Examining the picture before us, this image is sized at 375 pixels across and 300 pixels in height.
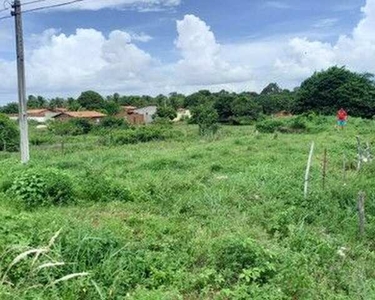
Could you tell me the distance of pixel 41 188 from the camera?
915 cm

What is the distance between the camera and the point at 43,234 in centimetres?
600

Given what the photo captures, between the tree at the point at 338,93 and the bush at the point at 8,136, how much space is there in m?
26.4

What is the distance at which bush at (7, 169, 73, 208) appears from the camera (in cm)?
895

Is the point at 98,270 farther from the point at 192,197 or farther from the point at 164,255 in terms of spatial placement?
the point at 192,197

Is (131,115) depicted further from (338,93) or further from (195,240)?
(195,240)

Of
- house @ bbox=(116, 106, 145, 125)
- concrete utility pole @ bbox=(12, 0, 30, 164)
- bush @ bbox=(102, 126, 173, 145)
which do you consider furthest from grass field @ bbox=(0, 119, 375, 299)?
→ house @ bbox=(116, 106, 145, 125)

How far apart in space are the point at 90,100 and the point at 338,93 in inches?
1456

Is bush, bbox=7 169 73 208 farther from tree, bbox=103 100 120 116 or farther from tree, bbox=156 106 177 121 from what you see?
tree, bbox=103 100 120 116

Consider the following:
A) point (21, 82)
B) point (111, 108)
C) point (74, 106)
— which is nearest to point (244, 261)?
point (21, 82)

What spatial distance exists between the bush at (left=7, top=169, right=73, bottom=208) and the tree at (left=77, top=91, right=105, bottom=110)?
59572 mm

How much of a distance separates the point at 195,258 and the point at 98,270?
1.32 metres

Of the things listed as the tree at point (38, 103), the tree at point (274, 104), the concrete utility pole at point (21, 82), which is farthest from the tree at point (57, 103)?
the concrete utility pole at point (21, 82)

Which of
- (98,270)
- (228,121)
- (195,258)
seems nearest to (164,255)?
(195,258)

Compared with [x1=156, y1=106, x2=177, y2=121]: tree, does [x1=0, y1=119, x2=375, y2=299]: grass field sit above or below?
above
